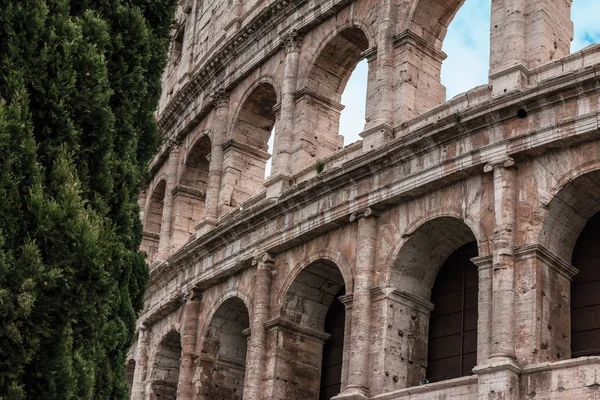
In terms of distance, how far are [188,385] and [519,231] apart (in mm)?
8036

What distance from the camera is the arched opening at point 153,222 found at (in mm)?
25953

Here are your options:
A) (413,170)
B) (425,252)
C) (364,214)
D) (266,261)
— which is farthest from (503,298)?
(266,261)

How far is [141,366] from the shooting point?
22906mm

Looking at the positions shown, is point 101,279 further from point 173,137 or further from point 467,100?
point 173,137

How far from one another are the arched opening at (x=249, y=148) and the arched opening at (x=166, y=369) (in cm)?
340

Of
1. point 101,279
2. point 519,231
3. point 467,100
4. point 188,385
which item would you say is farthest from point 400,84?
point 101,279

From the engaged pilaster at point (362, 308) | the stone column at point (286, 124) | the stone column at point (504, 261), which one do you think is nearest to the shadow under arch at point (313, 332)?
the engaged pilaster at point (362, 308)

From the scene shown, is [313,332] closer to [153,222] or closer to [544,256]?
[544,256]

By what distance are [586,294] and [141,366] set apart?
11.2 meters

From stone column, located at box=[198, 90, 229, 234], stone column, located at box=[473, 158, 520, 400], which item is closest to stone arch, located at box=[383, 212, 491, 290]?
stone column, located at box=[473, 158, 520, 400]

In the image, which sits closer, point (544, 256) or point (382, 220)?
point (544, 256)

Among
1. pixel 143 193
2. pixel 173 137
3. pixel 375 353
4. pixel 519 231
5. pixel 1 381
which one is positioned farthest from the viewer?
pixel 143 193

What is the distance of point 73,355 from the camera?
10211 mm

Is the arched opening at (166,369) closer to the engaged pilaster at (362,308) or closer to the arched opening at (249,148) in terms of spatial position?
the arched opening at (249,148)
